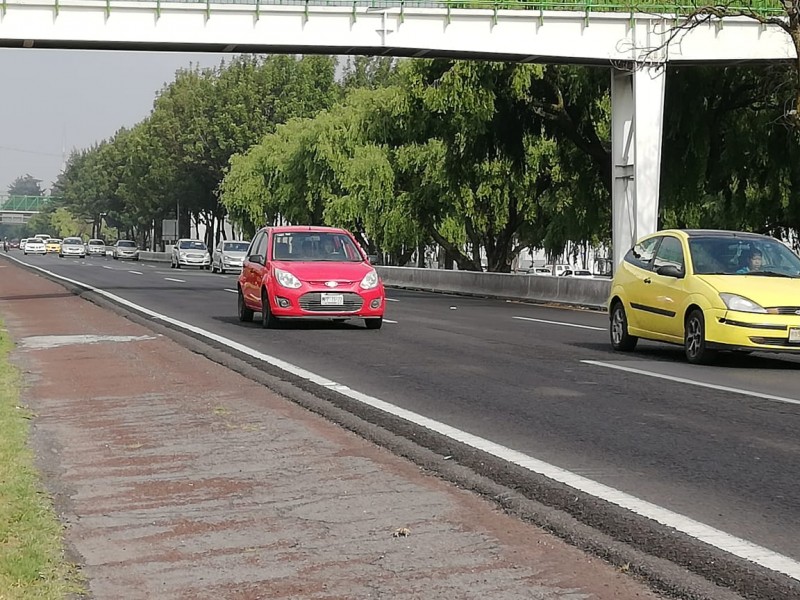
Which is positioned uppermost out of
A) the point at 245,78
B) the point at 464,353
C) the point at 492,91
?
the point at 245,78

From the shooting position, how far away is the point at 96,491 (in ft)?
24.2

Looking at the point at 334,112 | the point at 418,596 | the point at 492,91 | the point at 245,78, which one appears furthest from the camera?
the point at 245,78

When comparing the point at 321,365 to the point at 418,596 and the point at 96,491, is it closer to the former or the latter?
the point at 96,491

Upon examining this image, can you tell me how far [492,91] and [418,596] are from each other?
3278 centimetres

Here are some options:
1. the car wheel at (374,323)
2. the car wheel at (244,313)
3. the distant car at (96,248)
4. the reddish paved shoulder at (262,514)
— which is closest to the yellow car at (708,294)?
the car wheel at (374,323)

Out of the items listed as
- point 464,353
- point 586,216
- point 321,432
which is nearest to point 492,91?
point 586,216

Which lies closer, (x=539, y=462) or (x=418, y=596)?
(x=418, y=596)

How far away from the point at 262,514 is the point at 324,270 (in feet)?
44.6

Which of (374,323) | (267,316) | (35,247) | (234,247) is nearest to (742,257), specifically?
(374,323)

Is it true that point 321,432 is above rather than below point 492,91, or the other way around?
below

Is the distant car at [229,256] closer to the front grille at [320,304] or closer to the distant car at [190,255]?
the distant car at [190,255]

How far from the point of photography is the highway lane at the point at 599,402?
7332 millimetres

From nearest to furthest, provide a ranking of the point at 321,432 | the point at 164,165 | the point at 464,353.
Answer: the point at 321,432 < the point at 464,353 < the point at 164,165

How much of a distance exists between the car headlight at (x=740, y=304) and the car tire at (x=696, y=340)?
342 millimetres
